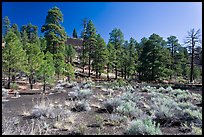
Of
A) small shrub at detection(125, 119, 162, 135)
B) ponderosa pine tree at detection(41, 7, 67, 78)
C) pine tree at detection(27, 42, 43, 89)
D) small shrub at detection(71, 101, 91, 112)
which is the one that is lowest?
small shrub at detection(71, 101, 91, 112)

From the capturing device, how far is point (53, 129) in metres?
5.72

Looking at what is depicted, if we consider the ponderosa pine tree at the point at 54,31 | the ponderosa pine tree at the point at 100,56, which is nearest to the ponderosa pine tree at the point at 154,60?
the ponderosa pine tree at the point at 100,56

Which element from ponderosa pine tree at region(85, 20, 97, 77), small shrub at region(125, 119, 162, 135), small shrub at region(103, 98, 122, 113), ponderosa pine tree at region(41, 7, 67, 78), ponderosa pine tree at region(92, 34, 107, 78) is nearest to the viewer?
small shrub at region(125, 119, 162, 135)

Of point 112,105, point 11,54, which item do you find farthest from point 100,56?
point 112,105

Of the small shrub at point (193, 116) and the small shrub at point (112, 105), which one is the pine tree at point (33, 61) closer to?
the small shrub at point (112, 105)

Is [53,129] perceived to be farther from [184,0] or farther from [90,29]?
[90,29]

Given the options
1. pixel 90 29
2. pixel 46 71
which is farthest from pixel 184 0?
pixel 90 29

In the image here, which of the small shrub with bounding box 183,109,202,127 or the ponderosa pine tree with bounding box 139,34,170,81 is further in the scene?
the ponderosa pine tree with bounding box 139,34,170,81

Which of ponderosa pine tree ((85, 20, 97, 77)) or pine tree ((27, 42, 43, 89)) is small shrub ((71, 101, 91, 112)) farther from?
ponderosa pine tree ((85, 20, 97, 77))

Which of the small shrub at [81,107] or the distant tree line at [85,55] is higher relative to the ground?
the distant tree line at [85,55]

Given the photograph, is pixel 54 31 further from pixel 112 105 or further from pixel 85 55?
pixel 112 105

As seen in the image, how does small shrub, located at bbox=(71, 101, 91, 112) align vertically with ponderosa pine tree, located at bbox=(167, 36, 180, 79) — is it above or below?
below

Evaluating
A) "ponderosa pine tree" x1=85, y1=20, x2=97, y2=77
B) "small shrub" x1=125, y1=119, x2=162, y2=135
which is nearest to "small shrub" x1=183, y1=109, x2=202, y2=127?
"small shrub" x1=125, y1=119, x2=162, y2=135

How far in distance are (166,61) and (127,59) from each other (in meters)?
7.88
